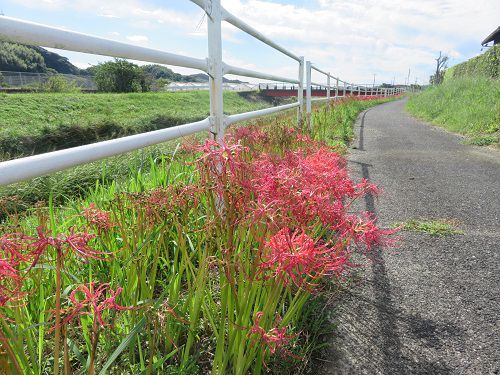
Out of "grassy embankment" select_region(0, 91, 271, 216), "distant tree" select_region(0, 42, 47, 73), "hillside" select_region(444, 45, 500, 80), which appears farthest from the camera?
"distant tree" select_region(0, 42, 47, 73)

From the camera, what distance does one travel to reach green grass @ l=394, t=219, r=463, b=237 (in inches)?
109

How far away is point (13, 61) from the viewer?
31.5 meters

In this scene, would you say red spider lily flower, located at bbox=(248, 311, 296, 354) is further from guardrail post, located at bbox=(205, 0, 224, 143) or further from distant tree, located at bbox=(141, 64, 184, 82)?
distant tree, located at bbox=(141, 64, 184, 82)

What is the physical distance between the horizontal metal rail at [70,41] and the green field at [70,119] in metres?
8.72

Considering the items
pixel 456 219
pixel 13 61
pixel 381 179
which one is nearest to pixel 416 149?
pixel 381 179

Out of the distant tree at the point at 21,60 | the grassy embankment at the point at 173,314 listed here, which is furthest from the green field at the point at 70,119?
the grassy embankment at the point at 173,314

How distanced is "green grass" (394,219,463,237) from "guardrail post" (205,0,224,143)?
5.13ft

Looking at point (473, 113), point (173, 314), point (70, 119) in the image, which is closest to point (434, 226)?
point (173, 314)

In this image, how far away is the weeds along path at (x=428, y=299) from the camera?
1489 mm

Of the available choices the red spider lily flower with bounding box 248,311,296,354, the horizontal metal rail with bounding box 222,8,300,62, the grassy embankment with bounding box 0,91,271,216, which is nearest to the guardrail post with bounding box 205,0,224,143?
the horizontal metal rail with bounding box 222,8,300,62

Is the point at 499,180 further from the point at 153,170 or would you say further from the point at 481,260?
the point at 153,170

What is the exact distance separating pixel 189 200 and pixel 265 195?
0.90 ft

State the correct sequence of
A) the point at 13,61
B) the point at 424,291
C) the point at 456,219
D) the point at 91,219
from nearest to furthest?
the point at 91,219 → the point at 424,291 → the point at 456,219 → the point at 13,61

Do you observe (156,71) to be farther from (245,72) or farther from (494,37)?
(245,72)
